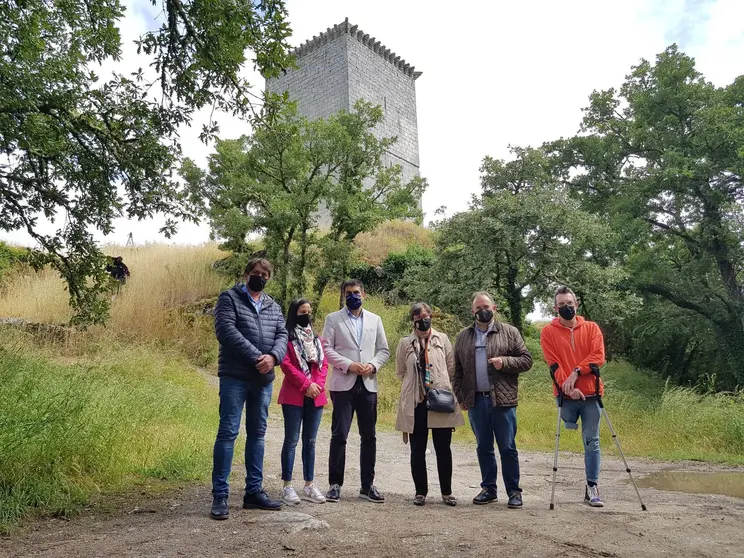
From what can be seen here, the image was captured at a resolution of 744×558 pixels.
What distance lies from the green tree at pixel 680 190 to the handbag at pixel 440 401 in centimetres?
1361

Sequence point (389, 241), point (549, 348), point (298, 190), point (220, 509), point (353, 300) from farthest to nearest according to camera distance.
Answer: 1. point (389, 241)
2. point (298, 190)
3. point (549, 348)
4. point (353, 300)
5. point (220, 509)

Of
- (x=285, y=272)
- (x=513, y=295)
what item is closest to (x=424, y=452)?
(x=513, y=295)

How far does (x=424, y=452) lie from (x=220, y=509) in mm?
1642

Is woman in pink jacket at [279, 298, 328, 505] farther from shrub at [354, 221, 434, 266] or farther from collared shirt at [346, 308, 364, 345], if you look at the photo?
shrub at [354, 221, 434, 266]

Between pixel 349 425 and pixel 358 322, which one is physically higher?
pixel 358 322

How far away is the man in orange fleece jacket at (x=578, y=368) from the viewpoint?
→ 4473 mm

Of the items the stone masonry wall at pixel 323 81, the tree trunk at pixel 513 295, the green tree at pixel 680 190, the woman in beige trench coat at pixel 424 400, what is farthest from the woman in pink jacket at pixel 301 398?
the stone masonry wall at pixel 323 81

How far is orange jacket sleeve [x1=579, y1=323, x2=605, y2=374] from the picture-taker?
14.9 feet

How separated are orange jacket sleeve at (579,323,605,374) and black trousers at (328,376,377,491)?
5.93 feet

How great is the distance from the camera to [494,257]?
13.4 metres

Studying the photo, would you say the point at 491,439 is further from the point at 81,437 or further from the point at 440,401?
the point at 81,437

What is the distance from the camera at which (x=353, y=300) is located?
471 centimetres

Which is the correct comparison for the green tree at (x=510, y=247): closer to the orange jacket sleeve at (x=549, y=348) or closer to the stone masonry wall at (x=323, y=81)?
the orange jacket sleeve at (x=549, y=348)

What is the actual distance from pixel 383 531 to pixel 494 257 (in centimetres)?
1065
